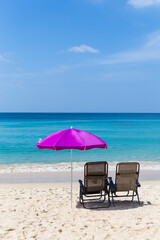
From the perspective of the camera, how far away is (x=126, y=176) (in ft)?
17.5

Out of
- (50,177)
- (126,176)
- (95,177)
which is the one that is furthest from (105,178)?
(50,177)

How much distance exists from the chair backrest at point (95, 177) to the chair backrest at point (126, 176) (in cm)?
28

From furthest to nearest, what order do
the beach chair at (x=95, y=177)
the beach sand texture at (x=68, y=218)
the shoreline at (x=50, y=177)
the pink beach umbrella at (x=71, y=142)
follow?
the shoreline at (x=50, y=177), the beach chair at (x=95, y=177), the pink beach umbrella at (x=71, y=142), the beach sand texture at (x=68, y=218)

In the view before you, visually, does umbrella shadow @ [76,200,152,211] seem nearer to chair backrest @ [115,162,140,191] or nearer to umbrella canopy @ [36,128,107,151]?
chair backrest @ [115,162,140,191]

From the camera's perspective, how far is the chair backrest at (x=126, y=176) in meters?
5.27

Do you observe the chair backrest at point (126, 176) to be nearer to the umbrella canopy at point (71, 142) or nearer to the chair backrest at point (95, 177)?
the chair backrest at point (95, 177)

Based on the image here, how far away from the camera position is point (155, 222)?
428cm

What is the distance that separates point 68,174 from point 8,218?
4751mm

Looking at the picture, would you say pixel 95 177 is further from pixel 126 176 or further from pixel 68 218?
pixel 68 218

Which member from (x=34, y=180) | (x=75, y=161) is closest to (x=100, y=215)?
(x=34, y=180)

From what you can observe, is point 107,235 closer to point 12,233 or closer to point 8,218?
point 12,233

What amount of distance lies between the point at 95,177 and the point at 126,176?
0.65m

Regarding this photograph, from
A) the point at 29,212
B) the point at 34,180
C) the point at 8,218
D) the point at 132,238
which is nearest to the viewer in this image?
the point at 132,238

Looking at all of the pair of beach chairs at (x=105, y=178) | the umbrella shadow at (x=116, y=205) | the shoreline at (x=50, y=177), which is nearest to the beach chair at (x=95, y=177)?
the pair of beach chairs at (x=105, y=178)
